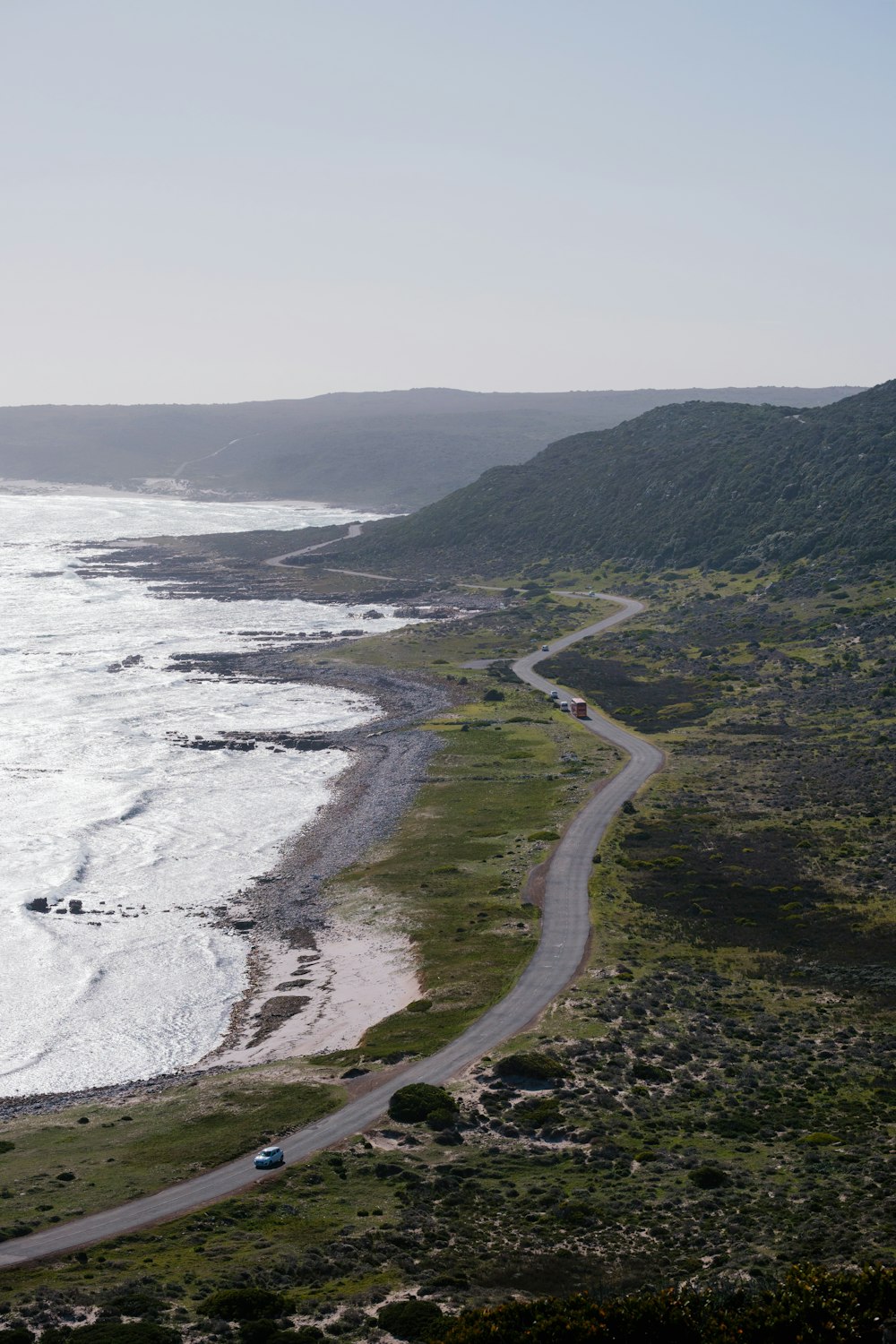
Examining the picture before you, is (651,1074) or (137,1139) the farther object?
(651,1074)

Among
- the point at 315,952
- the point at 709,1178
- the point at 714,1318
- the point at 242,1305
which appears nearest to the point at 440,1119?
the point at 709,1178

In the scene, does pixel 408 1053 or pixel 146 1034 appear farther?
pixel 146 1034

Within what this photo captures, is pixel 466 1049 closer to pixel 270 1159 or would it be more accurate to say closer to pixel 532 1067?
pixel 532 1067

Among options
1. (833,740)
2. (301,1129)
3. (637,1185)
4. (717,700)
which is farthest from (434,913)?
(717,700)

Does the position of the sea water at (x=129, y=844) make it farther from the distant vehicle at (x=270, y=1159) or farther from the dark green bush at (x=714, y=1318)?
the dark green bush at (x=714, y=1318)

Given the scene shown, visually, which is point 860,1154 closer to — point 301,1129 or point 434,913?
point 301,1129

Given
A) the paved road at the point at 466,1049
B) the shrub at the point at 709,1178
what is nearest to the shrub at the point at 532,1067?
the paved road at the point at 466,1049
